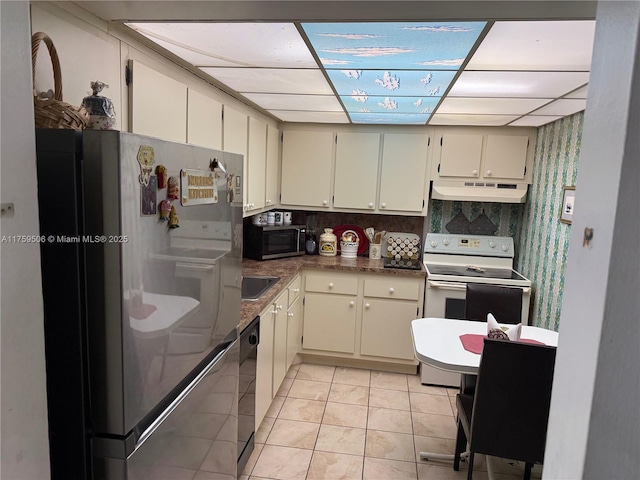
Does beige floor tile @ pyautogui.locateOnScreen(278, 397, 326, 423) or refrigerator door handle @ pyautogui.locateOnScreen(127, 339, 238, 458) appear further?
beige floor tile @ pyautogui.locateOnScreen(278, 397, 326, 423)

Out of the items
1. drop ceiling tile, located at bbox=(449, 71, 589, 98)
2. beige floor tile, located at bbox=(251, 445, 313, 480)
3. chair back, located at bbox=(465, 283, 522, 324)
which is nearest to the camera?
drop ceiling tile, located at bbox=(449, 71, 589, 98)

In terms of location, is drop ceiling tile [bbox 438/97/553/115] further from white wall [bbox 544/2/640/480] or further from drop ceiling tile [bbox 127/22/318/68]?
white wall [bbox 544/2/640/480]

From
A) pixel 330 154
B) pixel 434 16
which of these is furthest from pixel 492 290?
pixel 434 16

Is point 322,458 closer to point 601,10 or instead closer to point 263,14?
point 263,14

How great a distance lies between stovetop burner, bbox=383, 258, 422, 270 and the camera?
369cm

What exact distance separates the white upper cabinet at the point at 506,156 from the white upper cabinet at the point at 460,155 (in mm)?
81

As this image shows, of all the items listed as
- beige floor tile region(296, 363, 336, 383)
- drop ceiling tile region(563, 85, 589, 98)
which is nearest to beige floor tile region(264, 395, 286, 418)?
beige floor tile region(296, 363, 336, 383)

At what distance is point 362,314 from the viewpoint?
372 centimetres

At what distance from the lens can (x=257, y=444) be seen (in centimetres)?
268

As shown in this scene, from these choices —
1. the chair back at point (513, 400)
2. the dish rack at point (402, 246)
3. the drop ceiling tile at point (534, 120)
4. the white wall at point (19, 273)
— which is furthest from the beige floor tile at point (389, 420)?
the white wall at point (19, 273)

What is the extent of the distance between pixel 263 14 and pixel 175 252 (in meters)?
0.73

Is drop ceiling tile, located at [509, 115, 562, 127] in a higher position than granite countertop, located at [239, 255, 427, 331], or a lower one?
higher

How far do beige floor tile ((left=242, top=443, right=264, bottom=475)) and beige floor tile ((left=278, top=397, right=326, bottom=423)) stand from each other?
360mm

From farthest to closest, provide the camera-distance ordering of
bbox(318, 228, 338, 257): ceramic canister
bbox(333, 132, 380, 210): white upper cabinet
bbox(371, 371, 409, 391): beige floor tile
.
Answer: bbox(318, 228, 338, 257): ceramic canister → bbox(333, 132, 380, 210): white upper cabinet → bbox(371, 371, 409, 391): beige floor tile
